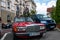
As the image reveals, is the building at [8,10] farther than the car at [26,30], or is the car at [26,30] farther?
the building at [8,10]

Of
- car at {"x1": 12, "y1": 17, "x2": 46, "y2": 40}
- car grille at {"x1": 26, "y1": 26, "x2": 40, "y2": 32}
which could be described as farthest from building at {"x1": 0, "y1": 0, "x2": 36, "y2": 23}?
car grille at {"x1": 26, "y1": 26, "x2": 40, "y2": 32}

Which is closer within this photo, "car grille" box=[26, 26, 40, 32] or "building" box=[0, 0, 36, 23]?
"car grille" box=[26, 26, 40, 32]

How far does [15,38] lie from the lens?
11.9 metres

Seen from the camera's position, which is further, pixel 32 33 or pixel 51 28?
pixel 51 28

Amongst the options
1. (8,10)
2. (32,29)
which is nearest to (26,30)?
(32,29)

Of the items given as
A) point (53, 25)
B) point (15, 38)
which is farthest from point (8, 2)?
point (15, 38)

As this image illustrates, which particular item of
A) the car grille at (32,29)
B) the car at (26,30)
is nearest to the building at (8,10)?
the car at (26,30)

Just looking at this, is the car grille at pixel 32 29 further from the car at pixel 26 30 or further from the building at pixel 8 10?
the building at pixel 8 10

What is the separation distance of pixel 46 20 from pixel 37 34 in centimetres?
745

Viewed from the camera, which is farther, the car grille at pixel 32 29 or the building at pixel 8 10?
the building at pixel 8 10

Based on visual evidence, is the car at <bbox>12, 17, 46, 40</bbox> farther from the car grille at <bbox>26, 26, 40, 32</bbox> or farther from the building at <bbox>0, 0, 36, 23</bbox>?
the building at <bbox>0, 0, 36, 23</bbox>

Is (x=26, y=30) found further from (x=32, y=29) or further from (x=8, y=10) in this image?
(x=8, y=10)

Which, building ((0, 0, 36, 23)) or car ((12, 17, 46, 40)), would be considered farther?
building ((0, 0, 36, 23))

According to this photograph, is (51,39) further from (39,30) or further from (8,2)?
(8,2)
